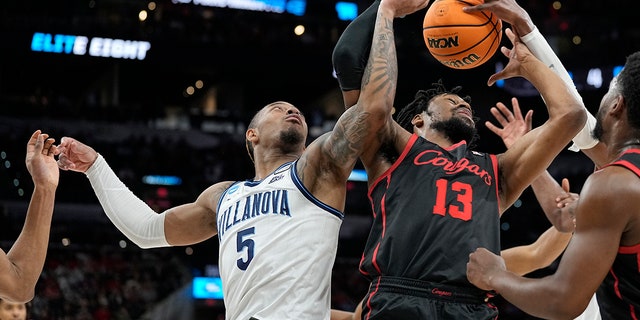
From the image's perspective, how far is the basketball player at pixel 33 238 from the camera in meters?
4.51

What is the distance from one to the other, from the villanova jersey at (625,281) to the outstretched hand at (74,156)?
11.5 ft

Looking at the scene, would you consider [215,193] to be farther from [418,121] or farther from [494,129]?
[494,129]

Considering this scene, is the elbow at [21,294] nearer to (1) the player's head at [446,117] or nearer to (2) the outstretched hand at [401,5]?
(1) the player's head at [446,117]

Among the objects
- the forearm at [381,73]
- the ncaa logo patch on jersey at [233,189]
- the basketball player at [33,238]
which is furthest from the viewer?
the ncaa logo patch on jersey at [233,189]

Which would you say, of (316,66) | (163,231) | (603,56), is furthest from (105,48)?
(163,231)

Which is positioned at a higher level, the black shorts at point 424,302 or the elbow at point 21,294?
the black shorts at point 424,302

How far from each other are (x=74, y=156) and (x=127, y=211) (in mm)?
513

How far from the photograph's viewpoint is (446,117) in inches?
180

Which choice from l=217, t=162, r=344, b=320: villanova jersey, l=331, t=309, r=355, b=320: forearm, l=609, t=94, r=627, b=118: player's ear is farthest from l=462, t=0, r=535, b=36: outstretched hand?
l=331, t=309, r=355, b=320: forearm

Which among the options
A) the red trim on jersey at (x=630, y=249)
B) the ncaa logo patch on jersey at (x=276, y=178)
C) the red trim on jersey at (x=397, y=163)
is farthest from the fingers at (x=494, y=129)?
the red trim on jersey at (x=630, y=249)

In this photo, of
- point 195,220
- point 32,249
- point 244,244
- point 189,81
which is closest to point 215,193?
point 195,220

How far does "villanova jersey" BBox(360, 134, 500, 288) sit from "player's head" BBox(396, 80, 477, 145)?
0.66 feet

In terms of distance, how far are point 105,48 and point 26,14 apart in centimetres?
265

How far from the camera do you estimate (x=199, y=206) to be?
5270 millimetres
